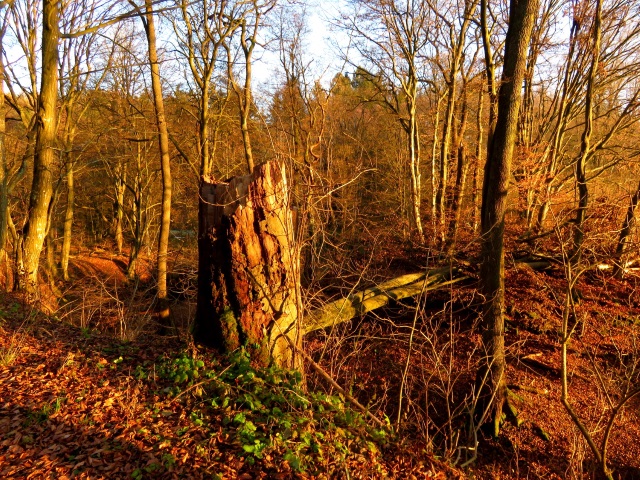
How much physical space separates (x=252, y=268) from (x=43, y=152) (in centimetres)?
667

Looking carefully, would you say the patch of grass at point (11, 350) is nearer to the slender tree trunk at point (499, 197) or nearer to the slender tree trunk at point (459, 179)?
the slender tree trunk at point (499, 197)

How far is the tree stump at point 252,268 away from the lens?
15.6ft

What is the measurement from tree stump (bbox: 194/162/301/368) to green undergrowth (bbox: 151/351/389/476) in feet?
1.03

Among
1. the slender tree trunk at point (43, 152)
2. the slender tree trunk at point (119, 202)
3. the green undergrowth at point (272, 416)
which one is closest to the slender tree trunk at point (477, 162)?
the green undergrowth at point (272, 416)

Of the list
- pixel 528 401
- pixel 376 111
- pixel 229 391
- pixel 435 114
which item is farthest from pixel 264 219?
pixel 376 111

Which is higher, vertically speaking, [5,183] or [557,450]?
[5,183]

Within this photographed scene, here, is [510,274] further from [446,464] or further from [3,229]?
[3,229]

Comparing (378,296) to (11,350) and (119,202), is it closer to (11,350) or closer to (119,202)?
(11,350)

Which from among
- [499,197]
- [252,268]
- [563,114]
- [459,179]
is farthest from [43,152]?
[563,114]

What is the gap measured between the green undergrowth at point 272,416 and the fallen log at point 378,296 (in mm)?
1842

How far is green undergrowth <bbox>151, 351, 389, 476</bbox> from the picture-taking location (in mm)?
3615

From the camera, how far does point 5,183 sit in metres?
9.50

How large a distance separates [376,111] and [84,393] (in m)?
22.7

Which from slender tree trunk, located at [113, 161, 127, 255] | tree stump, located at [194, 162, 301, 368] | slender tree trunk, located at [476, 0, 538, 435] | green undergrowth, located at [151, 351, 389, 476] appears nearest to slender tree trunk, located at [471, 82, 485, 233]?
slender tree trunk, located at [476, 0, 538, 435]
